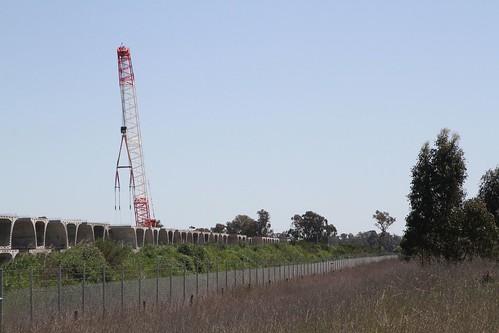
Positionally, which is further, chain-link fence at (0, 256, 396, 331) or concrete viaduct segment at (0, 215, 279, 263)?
concrete viaduct segment at (0, 215, 279, 263)

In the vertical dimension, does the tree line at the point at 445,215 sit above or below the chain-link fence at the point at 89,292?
above

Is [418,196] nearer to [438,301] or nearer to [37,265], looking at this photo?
[37,265]

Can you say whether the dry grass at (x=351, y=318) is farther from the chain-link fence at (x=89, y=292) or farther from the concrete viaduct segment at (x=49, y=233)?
the concrete viaduct segment at (x=49, y=233)

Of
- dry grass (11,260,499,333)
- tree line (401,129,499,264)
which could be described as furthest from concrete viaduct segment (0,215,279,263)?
dry grass (11,260,499,333)

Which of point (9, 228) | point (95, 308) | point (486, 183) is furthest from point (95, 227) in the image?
point (95, 308)

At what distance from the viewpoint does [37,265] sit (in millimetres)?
34625

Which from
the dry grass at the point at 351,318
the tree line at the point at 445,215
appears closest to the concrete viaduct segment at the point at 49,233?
the tree line at the point at 445,215

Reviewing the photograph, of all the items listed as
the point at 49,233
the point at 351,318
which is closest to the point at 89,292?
the point at 351,318

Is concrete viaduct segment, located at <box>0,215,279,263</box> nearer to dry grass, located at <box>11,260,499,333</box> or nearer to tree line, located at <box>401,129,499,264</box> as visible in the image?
tree line, located at <box>401,129,499,264</box>

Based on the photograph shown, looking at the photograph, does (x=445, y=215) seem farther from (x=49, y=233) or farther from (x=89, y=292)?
(x=49, y=233)

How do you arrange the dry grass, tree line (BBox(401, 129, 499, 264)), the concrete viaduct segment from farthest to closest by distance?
the concrete viaduct segment, tree line (BBox(401, 129, 499, 264)), the dry grass

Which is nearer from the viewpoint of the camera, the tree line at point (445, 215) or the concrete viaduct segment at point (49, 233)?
the tree line at point (445, 215)

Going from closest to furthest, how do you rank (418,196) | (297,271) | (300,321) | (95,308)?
(300,321)
(95,308)
(418,196)
(297,271)

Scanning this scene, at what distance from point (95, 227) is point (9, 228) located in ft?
84.1
